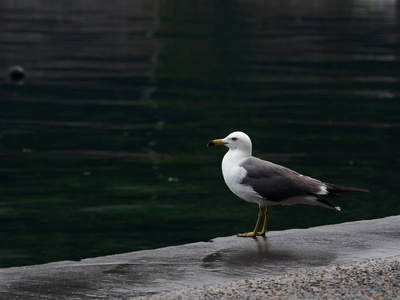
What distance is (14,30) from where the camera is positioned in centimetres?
5197

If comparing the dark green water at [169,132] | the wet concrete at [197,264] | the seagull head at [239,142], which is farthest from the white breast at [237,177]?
the dark green water at [169,132]

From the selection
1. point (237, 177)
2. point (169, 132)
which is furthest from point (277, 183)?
point (169, 132)

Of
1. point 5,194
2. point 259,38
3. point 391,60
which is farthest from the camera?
point 259,38

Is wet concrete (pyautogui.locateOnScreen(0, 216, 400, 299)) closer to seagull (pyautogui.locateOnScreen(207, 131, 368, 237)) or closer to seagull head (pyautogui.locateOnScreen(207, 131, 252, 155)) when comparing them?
seagull (pyautogui.locateOnScreen(207, 131, 368, 237))

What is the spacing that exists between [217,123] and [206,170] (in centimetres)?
493

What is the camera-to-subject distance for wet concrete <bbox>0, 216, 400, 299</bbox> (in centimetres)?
663

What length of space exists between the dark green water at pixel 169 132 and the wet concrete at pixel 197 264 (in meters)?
3.92

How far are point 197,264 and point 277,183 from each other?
4.37ft

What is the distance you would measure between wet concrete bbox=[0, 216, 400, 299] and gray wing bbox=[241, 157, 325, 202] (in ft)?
1.46

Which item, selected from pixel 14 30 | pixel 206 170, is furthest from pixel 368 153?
pixel 14 30

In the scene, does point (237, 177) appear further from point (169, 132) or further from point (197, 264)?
point (169, 132)

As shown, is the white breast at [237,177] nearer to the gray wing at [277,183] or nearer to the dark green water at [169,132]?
the gray wing at [277,183]

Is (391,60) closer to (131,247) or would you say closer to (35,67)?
(35,67)

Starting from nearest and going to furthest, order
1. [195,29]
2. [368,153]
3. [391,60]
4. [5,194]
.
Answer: [5,194], [368,153], [391,60], [195,29]
